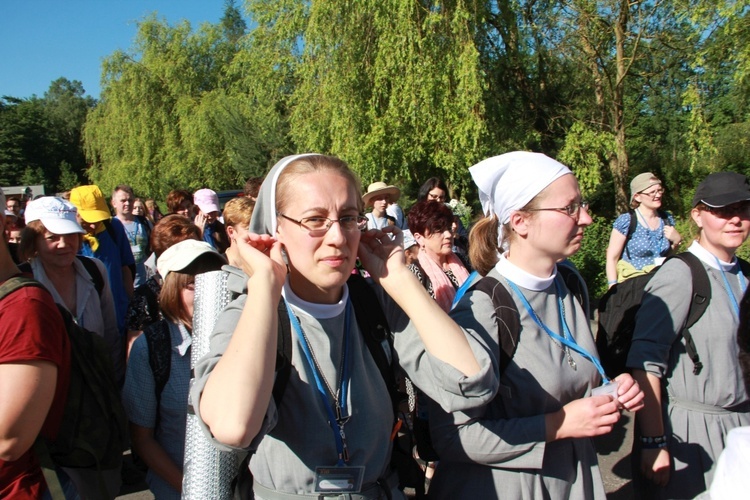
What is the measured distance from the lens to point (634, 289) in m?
2.67

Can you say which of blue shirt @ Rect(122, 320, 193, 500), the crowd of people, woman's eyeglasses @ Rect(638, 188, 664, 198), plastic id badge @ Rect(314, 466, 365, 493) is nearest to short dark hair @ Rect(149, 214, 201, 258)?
the crowd of people

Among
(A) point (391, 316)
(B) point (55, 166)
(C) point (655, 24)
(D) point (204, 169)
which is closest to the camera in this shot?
Answer: (A) point (391, 316)

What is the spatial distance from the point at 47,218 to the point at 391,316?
8.46 ft

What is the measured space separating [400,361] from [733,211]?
5.74 ft

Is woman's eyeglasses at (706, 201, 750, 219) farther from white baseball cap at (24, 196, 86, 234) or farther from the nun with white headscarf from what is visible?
white baseball cap at (24, 196, 86, 234)

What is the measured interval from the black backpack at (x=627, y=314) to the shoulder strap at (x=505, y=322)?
2.81 ft

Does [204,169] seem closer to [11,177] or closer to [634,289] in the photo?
[634,289]

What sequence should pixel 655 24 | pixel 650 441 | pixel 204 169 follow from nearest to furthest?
1. pixel 650 441
2. pixel 655 24
3. pixel 204 169

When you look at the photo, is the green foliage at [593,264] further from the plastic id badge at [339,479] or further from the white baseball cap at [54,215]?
the plastic id badge at [339,479]

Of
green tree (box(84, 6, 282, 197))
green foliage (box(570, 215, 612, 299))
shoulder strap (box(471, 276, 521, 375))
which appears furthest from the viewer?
green tree (box(84, 6, 282, 197))

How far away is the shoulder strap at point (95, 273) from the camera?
3.67 meters

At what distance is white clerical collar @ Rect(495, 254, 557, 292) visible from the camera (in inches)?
81.4

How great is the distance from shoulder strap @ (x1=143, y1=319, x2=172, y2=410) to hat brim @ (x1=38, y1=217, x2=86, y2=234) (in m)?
1.18

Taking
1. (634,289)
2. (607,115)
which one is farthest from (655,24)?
(634,289)
